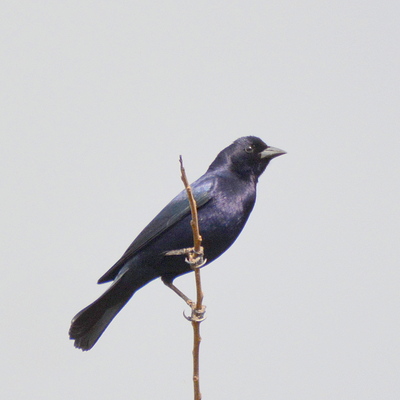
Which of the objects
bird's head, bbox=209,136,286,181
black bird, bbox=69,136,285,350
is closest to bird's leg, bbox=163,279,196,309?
black bird, bbox=69,136,285,350

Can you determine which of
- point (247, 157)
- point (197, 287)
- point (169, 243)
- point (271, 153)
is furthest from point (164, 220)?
point (197, 287)

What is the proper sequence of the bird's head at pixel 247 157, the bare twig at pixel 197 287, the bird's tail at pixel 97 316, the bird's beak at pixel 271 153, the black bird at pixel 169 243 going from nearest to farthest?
the bare twig at pixel 197 287
the black bird at pixel 169 243
the bird's tail at pixel 97 316
the bird's head at pixel 247 157
the bird's beak at pixel 271 153

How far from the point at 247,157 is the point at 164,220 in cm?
114

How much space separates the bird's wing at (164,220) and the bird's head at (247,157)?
474mm

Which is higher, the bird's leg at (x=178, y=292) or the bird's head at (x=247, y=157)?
the bird's head at (x=247, y=157)

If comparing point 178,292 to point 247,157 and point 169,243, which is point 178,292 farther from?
point 247,157

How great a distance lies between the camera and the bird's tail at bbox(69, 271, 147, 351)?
18.7 ft

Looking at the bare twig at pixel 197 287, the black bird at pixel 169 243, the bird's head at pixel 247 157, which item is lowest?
the bare twig at pixel 197 287

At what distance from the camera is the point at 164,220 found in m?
5.76

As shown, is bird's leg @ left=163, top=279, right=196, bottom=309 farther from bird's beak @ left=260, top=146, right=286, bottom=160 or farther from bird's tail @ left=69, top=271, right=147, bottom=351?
bird's beak @ left=260, top=146, right=286, bottom=160

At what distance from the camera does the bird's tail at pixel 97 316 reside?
5.70 meters

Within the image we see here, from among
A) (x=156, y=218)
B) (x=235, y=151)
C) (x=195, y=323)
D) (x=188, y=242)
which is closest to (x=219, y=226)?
(x=188, y=242)

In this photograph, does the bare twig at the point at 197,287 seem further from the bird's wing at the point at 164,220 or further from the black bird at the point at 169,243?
the bird's wing at the point at 164,220

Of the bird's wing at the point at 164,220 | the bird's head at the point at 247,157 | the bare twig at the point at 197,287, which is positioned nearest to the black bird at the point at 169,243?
the bird's wing at the point at 164,220
